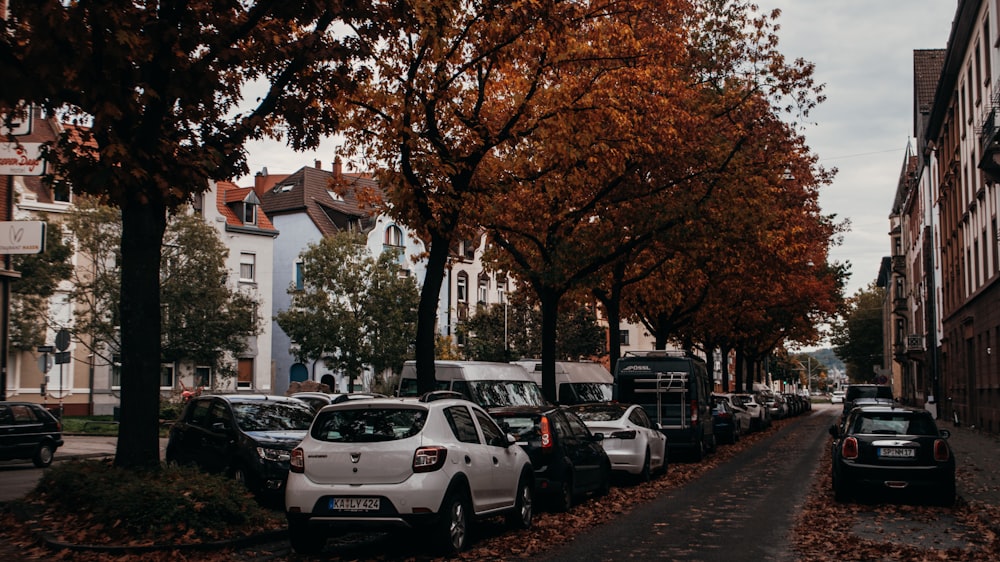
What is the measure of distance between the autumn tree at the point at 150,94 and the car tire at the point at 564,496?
212 inches

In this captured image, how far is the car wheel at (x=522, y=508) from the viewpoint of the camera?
1298 centimetres

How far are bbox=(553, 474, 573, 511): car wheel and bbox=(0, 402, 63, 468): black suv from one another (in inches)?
537

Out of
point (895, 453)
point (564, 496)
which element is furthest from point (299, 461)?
point (895, 453)

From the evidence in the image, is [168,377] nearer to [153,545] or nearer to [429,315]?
[429,315]

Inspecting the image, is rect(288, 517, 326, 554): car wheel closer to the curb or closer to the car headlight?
the curb

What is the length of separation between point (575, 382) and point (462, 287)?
38.9 meters

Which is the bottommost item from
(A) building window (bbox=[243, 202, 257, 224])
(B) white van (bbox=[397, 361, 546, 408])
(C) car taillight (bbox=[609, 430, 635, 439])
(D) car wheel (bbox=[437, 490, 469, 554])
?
(D) car wheel (bbox=[437, 490, 469, 554])

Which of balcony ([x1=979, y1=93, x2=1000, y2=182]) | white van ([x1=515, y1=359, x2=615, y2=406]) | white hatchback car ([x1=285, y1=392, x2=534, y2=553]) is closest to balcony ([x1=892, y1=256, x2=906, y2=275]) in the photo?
white van ([x1=515, y1=359, x2=615, y2=406])

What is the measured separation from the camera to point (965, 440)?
113 ft

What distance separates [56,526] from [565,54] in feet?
38.2

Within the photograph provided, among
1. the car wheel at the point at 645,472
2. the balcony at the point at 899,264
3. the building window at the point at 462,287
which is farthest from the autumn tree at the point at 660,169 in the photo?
the balcony at the point at 899,264

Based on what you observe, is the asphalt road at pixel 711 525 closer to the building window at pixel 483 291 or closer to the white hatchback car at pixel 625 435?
the white hatchback car at pixel 625 435

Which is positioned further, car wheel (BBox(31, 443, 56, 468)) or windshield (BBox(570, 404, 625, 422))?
car wheel (BBox(31, 443, 56, 468))

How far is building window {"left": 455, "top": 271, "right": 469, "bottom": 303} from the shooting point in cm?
7250
